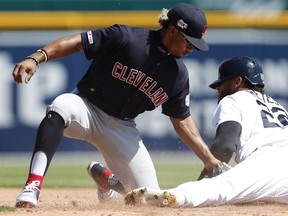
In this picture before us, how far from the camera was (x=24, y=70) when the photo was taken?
434cm

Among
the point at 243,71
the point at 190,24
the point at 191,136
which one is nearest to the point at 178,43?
the point at 190,24

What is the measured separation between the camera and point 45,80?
29.0 feet

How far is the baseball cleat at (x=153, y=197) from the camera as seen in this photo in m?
4.29

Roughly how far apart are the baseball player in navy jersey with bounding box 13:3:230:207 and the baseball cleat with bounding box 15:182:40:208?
0.16m

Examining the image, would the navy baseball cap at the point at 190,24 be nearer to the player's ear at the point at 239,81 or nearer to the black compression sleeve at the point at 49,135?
the player's ear at the point at 239,81

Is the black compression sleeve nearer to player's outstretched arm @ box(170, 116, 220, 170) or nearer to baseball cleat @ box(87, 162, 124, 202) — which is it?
player's outstretched arm @ box(170, 116, 220, 170)

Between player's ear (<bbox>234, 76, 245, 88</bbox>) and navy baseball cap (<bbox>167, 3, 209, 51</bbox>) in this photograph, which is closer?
navy baseball cap (<bbox>167, 3, 209, 51</bbox>)

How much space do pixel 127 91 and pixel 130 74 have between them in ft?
0.42

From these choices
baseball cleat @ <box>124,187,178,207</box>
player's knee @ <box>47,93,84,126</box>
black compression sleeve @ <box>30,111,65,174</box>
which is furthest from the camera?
player's knee @ <box>47,93,84,126</box>

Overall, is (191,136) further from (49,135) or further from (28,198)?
(28,198)

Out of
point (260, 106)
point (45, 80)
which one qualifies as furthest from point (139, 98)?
point (45, 80)

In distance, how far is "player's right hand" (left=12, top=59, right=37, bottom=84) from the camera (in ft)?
14.1

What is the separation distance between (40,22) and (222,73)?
13.3 feet

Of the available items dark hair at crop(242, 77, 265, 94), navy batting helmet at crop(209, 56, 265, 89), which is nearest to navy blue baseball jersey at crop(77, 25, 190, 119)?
navy batting helmet at crop(209, 56, 265, 89)
